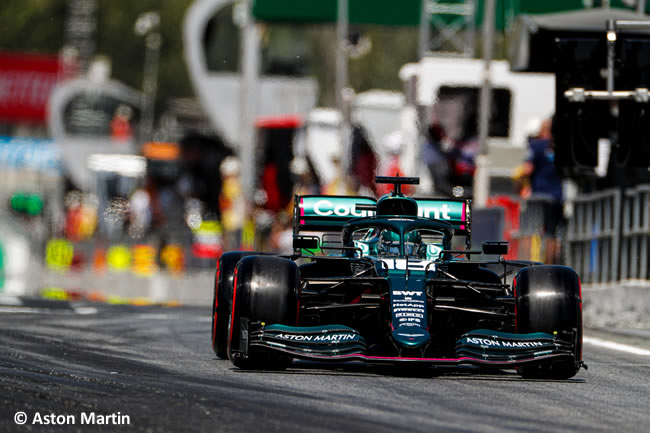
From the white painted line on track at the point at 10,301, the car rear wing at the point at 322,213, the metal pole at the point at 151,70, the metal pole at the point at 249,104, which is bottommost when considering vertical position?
the white painted line on track at the point at 10,301

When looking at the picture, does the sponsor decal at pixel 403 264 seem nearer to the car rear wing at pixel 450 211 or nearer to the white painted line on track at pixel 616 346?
the car rear wing at pixel 450 211

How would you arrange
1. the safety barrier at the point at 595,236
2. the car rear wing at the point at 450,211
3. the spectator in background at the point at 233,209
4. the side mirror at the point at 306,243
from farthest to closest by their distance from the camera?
the spectator in background at the point at 233,209
the safety barrier at the point at 595,236
the car rear wing at the point at 450,211
the side mirror at the point at 306,243

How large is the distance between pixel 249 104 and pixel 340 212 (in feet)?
87.1

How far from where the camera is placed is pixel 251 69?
126ft

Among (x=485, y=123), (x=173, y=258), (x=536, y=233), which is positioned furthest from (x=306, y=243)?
(x=173, y=258)

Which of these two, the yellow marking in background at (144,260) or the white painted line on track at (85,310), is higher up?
the white painted line on track at (85,310)

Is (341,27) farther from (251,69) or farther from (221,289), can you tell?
(221,289)

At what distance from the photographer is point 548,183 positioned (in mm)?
19047

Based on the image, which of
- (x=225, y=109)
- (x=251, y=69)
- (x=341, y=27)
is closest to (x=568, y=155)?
(x=341, y=27)

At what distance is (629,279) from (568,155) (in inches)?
67.6

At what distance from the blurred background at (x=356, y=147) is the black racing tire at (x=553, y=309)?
5.85 meters

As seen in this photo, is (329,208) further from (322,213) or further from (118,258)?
(118,258)

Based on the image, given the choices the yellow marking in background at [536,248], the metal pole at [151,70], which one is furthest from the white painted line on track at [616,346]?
the metal pole at [151,70]

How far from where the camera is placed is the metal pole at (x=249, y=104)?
3694 cm
